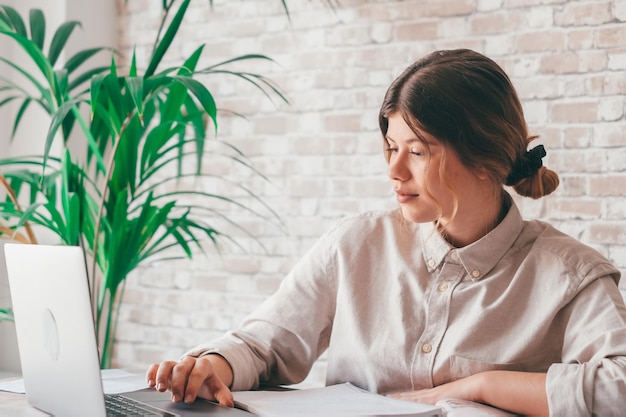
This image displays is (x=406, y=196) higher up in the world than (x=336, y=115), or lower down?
lower down

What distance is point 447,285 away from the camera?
1604mm

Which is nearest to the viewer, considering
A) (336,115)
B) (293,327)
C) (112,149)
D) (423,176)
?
(423,176)

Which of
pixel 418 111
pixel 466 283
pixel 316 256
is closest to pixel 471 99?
pixel 418 111

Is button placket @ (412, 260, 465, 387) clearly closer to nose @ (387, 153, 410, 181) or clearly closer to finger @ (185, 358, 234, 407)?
nose @ (387, 153, 410, 181)

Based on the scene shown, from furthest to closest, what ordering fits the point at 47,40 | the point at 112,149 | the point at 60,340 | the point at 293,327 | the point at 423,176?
the point at 47,40
the point at 112,149
the point at 293,327
the point at 423,176
the point at 60,340

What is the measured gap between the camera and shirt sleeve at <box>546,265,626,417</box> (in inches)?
52.7

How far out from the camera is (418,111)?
1561 mm

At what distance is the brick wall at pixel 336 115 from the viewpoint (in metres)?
2.32

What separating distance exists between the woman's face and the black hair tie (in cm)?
9

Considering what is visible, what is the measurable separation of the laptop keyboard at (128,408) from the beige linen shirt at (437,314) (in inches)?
8.7

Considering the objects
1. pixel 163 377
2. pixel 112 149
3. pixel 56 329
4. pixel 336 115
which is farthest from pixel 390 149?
pixel 336 115

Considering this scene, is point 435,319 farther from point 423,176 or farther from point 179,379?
point 179,379

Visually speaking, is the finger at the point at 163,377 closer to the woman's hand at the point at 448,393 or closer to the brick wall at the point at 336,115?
the woman's hand at the point at 448,393

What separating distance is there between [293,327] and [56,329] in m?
0.58
